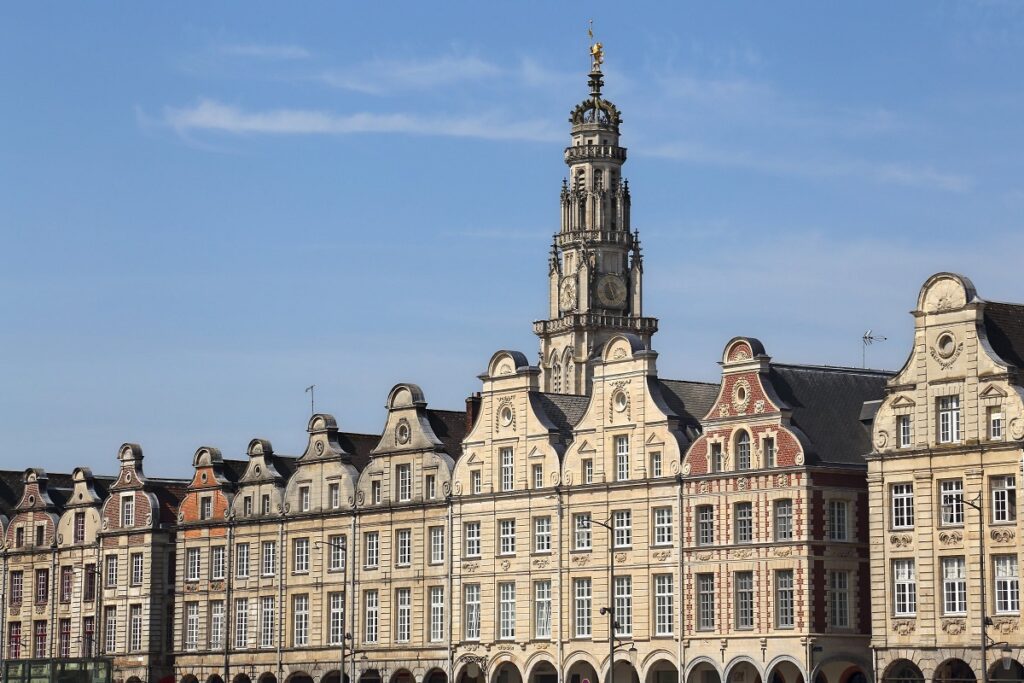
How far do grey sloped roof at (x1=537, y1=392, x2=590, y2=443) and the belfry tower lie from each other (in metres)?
48.2

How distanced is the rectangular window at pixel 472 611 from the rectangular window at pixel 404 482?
6.29m

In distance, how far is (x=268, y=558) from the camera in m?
120

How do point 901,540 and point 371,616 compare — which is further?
point 371,616

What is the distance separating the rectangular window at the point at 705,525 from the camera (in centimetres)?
9625

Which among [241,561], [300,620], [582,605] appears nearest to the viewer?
[582,605]

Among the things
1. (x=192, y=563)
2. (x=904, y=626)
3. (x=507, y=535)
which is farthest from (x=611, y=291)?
(x=904, y=626)

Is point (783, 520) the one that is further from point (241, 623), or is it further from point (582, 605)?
point (241, 623)

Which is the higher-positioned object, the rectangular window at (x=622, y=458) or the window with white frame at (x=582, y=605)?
the rectangular window at (x=622, y=458)

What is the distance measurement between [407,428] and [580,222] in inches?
1942

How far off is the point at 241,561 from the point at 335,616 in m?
8.92

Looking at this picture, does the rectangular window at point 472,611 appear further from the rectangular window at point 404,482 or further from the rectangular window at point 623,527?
the rectangular window at point 623,527

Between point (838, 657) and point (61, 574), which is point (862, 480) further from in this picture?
point (61, 574)

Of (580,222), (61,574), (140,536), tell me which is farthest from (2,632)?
(580,222)

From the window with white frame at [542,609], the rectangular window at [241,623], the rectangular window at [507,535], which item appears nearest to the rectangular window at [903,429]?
Result: the window with white frame at [542,609]
